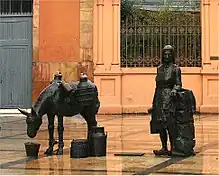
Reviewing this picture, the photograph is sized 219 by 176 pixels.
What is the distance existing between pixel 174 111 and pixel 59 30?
11820 millimetres

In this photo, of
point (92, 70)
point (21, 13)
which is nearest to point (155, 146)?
point (92, 70)

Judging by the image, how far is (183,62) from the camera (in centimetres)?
2058

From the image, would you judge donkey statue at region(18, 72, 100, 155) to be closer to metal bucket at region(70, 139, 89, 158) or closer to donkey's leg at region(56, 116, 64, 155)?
donkey's leg at region(56, 116, 64, 155)

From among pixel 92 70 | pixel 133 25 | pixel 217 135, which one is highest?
pixel 133 25

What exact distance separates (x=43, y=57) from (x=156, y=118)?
1170cm

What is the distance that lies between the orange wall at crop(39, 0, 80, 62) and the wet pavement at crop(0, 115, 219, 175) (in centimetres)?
608

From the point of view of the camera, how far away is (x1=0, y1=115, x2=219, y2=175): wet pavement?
8.09 meters

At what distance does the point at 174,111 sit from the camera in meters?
9.51

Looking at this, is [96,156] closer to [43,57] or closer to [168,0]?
[43,57]

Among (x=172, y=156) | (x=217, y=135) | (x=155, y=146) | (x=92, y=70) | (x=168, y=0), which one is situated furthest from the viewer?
(x=168, y=0)

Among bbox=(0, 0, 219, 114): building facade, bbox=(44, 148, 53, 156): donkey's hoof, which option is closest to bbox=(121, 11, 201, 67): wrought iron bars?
bbox=(0, 0, 219, 114): building facade

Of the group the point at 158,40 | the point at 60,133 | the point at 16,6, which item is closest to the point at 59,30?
the point at 16,6

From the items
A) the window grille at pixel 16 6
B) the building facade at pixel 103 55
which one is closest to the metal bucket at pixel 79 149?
the building facade at pixel 103 55

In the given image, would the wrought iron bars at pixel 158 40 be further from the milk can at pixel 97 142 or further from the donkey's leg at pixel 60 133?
the milk can at pixel 97 142
